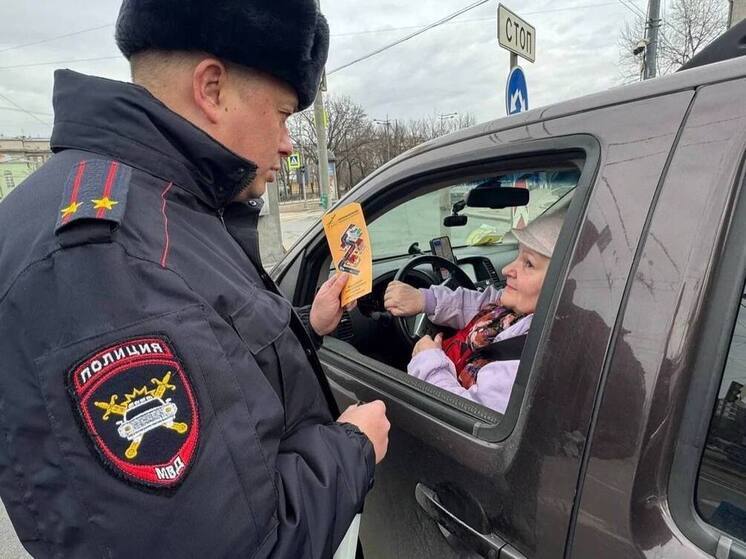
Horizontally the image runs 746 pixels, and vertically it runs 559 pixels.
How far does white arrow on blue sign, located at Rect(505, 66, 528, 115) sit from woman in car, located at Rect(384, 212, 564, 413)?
327cm

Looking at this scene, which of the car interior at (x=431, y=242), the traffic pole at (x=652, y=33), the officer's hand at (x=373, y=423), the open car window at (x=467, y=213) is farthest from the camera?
the traffic pole at (x=652, y=33)

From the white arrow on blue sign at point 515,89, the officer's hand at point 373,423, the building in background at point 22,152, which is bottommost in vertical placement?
the officer's hand at point 373,423

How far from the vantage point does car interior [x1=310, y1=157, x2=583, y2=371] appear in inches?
69.8

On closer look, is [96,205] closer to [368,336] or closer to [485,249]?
[368,336]

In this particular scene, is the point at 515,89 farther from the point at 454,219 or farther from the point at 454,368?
the point at 454,368

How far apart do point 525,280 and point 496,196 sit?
0.71 meters

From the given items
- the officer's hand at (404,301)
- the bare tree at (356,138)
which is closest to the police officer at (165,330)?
the officer's hand at (404,301)

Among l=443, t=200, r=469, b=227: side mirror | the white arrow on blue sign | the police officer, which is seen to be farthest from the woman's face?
the white arrow on blue sign

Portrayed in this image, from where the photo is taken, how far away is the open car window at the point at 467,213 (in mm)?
1554

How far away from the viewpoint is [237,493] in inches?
27.2

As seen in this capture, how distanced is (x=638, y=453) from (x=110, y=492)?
748mm

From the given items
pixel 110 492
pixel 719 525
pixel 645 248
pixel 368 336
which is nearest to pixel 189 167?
pixel 110 492

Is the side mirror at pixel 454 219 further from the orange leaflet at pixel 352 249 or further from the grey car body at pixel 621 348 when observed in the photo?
the grey car body at pixel 621 348

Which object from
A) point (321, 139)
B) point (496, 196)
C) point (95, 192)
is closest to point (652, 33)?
point (321, 139)
